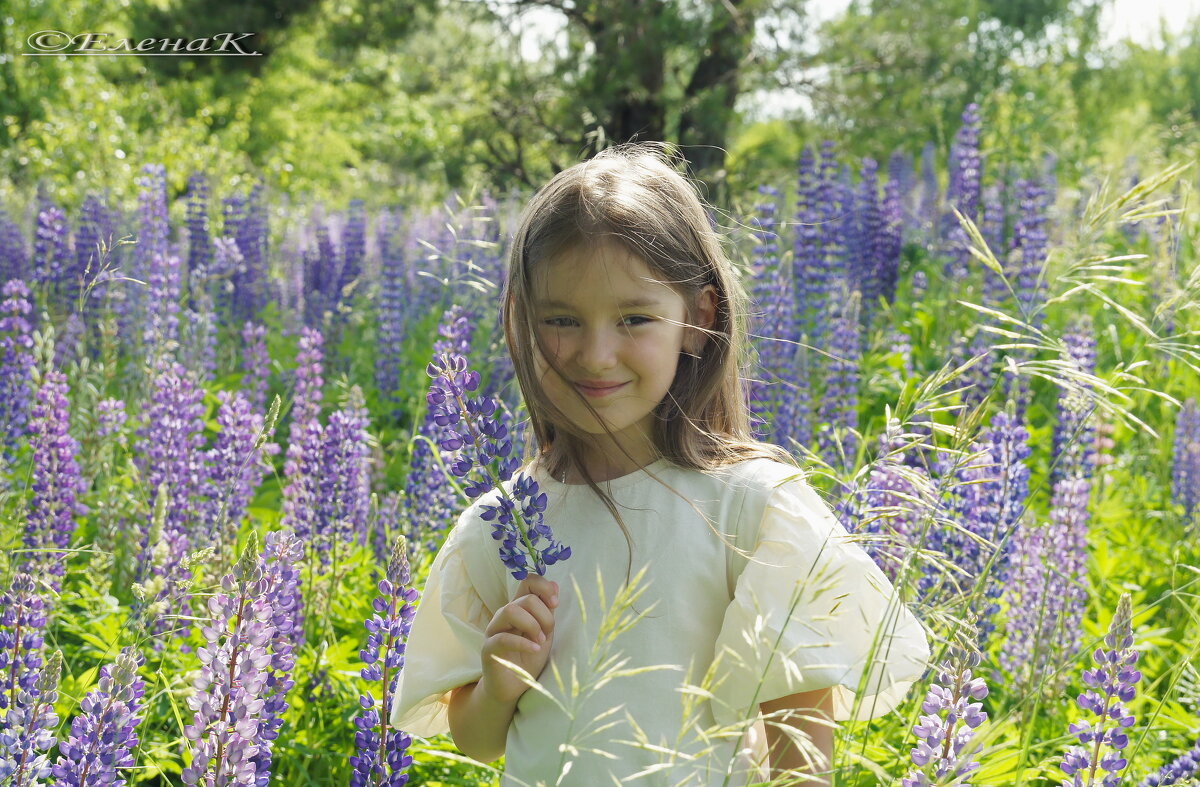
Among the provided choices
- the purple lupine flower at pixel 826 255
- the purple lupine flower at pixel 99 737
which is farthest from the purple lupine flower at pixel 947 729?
the purple lupine flower at pixel 826 255

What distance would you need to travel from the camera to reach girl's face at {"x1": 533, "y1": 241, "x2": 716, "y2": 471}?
6.10ft

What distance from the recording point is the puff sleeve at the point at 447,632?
196cm

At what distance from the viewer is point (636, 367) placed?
187cm

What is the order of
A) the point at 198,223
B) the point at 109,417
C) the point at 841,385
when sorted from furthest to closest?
the point at 198,223 → the point at 841,385 → the point at 109,417

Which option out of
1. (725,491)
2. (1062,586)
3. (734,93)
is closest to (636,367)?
(725,491)

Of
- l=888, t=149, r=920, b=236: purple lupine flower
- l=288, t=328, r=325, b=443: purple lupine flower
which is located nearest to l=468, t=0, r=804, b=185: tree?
l=888, t=149, r=920, b=236: purple lupine flower

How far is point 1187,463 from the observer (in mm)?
4148

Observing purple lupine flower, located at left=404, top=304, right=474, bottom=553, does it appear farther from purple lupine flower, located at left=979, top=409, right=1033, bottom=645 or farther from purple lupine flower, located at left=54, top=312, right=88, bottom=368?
purple lupine flower, located at left=54, top=312, right=88, bottom=368

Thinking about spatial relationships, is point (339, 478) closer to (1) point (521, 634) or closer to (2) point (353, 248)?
(1) point (521, 634)

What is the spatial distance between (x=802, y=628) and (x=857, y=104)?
8.99 m

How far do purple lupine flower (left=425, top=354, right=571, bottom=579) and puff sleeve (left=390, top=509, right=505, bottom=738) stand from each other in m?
0.35

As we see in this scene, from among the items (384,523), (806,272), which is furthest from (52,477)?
(806,272)

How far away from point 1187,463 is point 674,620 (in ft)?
10.2

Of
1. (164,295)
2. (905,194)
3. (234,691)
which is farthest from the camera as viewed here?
(905,194)
